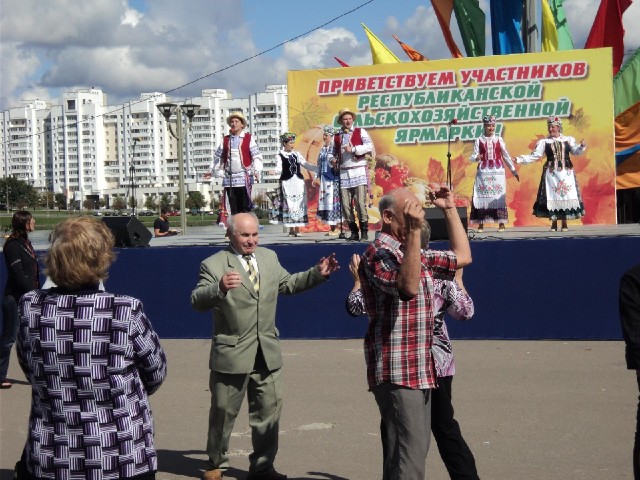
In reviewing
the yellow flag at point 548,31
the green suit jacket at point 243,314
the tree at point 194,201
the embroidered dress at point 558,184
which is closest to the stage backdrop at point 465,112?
the embroidered dress at point 558,184

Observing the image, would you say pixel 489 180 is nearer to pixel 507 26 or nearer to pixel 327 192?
pixel 327 192

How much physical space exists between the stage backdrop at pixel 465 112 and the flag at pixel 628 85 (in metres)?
3.56

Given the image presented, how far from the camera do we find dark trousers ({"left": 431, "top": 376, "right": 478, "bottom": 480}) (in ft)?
16.6

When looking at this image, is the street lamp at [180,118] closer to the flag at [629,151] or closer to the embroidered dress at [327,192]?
the embroidered dress at [327,192]

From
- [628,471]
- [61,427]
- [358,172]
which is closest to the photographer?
[61,427]

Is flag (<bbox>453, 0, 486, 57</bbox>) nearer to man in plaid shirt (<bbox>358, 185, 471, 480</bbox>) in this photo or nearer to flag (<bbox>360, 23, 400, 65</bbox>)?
flag (<bbox>360, 23, 400, 65</bbox>)

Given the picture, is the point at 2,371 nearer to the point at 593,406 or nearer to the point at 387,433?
the point at 593,406

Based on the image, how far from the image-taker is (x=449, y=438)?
5.11m

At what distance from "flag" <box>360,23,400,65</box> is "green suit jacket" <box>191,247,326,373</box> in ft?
71.4

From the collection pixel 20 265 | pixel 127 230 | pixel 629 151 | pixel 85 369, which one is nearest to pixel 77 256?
pixel 85 369

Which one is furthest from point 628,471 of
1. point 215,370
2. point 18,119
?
point 18,119

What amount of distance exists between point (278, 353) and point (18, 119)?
136368 mm

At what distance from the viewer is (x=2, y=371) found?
959 cm

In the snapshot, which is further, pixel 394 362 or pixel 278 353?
pixel 278 353
